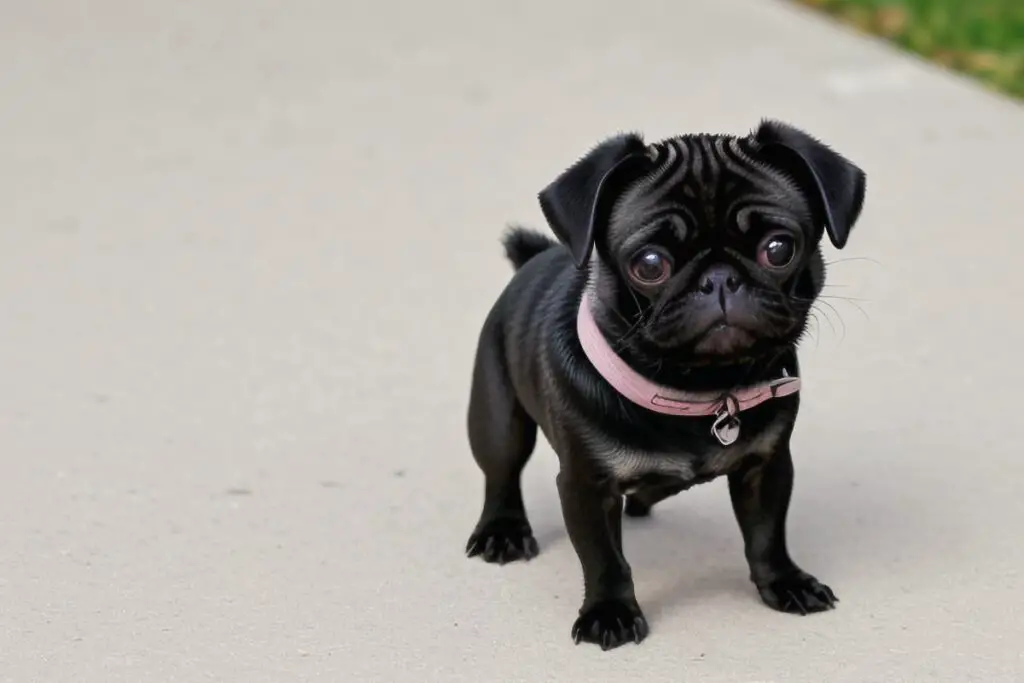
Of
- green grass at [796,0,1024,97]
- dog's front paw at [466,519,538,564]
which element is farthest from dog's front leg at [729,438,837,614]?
green grass at [796,0,1024,97]

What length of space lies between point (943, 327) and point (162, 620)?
212 cm

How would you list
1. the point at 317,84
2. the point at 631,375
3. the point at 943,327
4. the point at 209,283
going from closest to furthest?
the point at 631,375, the point at 943,327, the point at 209,283, the point at 317,84

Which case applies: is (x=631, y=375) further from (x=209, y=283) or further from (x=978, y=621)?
(x=209, y=283)

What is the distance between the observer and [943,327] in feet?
13.3

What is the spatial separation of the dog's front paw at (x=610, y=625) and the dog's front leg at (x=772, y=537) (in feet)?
0.76

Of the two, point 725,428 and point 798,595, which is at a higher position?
point 725,428

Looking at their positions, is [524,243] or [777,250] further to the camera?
[524,243]

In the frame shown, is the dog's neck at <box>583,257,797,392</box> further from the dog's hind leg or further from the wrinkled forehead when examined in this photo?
the dog's hind leg

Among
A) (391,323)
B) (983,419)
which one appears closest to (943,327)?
(983,419)

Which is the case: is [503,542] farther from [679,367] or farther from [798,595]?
[679,367]

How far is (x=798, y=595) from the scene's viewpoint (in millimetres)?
2729

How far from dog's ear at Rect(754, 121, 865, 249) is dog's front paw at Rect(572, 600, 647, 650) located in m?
0.68

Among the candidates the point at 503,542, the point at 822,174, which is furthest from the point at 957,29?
the point at 822,174

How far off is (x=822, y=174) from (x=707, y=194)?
176mm
